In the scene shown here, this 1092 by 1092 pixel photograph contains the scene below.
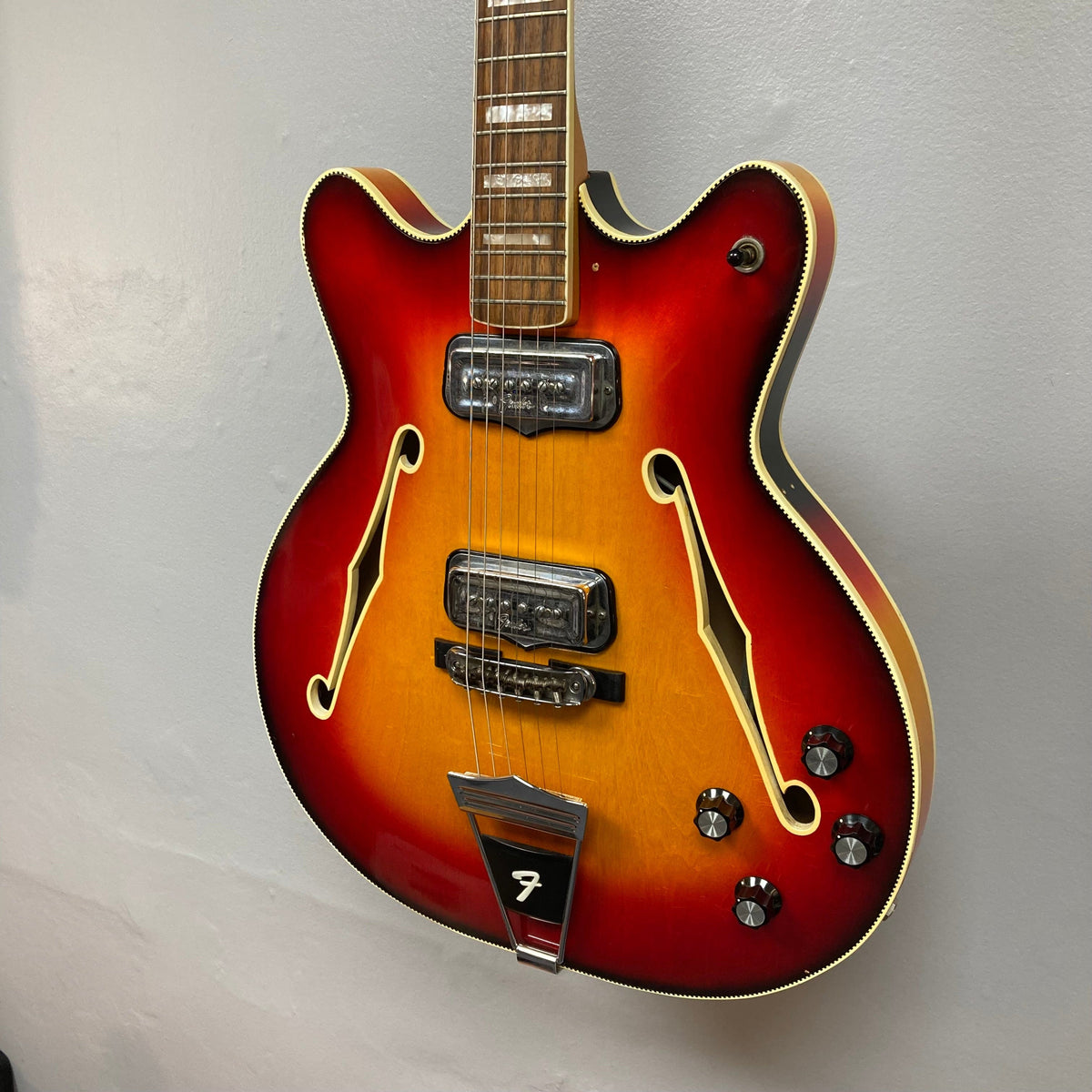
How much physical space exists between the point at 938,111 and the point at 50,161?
987 mm

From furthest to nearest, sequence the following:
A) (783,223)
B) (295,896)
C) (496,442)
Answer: (295,896)
(496,442)
(783,223)

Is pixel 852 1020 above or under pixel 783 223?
under

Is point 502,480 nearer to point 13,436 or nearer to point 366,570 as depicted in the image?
point 366,570

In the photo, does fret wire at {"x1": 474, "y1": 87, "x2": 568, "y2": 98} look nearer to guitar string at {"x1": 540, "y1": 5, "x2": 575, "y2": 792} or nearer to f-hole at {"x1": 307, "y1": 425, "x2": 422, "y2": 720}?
guitar string at {"x1": 540, "y1": 5, "x2": 575, "y2": 792}

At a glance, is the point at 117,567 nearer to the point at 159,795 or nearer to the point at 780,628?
the point at 159,795

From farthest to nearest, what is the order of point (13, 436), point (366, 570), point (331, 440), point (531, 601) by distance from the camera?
point (13, 436) → point (331, 440) → point (366, 570) → point (531, 601)

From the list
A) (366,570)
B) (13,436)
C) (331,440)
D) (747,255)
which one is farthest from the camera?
(13,436)

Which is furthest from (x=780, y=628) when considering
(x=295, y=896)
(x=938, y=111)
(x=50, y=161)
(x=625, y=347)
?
(x=50, y=161)

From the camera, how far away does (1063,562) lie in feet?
2.53

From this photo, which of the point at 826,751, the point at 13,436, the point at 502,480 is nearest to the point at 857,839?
the point at 826,751

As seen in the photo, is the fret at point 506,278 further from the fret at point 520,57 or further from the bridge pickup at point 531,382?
the fret at point 520,57

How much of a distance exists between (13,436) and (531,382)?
910 mm

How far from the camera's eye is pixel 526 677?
727 mm

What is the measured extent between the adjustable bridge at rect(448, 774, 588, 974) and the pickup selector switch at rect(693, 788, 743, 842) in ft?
0.31
